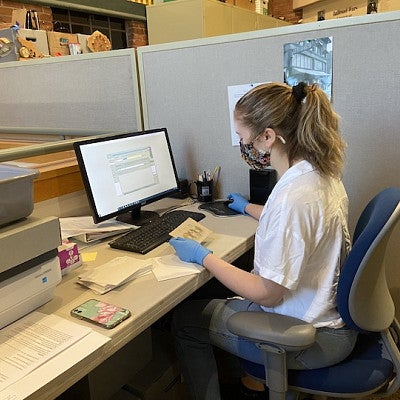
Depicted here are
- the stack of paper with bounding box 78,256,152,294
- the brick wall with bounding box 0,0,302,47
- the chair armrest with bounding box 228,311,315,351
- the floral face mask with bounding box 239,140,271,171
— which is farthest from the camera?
the brick wall with bounding box 0,0,302,47

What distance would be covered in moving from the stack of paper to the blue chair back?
53 centimetres

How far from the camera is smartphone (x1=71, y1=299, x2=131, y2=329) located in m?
0.90

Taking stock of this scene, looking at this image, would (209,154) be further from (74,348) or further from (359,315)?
(74,348)

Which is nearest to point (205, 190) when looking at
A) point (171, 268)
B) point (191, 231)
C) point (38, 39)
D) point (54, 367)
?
point (191, 231)

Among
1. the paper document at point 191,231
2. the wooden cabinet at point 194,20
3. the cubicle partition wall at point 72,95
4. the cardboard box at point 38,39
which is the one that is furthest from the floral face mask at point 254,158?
the wooden cabinet at point 194,20

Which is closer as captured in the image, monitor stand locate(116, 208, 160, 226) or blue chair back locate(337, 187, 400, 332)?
blue chair back locate(337, 187, 400, 332)

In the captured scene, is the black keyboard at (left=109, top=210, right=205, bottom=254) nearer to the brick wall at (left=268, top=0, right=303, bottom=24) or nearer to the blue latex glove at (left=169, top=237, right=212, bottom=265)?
the blue latex glove at (left=169, top=237, right=212, bottom=265)

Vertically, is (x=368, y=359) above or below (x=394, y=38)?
below

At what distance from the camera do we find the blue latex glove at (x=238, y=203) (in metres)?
1.63

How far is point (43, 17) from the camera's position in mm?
4340

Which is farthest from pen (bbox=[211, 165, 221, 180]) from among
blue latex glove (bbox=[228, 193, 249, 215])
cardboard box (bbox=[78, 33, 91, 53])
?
cardboard box (bbox=[78, 33, 91, 53])

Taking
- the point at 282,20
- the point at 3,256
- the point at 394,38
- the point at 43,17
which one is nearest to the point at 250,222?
the point at 394,38

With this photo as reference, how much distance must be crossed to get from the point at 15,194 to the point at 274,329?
2.12 feet

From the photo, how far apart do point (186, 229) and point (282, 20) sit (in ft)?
19.3
